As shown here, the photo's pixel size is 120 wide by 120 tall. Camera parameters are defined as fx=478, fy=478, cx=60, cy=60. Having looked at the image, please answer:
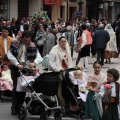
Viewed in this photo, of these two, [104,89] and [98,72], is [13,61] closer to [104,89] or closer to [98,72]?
[98,72]

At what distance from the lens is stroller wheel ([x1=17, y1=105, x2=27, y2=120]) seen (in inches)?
348

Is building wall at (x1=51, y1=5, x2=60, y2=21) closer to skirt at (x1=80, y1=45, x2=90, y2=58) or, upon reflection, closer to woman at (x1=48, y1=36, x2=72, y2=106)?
skirt at (x1=80, y1=45, x2=90, y2=58)

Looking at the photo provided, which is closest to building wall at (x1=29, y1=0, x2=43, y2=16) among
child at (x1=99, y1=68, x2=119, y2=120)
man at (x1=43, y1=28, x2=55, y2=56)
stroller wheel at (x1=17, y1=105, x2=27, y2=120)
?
man at (x1=43, y1=28, x2=55, y2=56)

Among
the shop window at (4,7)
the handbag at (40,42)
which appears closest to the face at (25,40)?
the handbag at (40,42)

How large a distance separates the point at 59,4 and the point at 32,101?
39.4 metres

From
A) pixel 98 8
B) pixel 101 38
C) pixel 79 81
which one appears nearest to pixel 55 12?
pixel 98 8

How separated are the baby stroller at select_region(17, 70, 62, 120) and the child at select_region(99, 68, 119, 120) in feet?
4.06

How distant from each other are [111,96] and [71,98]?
1709 millimetres

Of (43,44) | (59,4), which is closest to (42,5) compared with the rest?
(59,4)

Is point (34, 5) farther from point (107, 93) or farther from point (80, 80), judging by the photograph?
point (107, 93)

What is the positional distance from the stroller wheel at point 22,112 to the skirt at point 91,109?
52.1 inches

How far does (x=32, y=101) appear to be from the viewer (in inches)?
351

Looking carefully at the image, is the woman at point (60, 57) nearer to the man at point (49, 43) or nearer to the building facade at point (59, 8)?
the man at point (49, 43)

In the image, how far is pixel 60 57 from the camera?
9.38 metres
